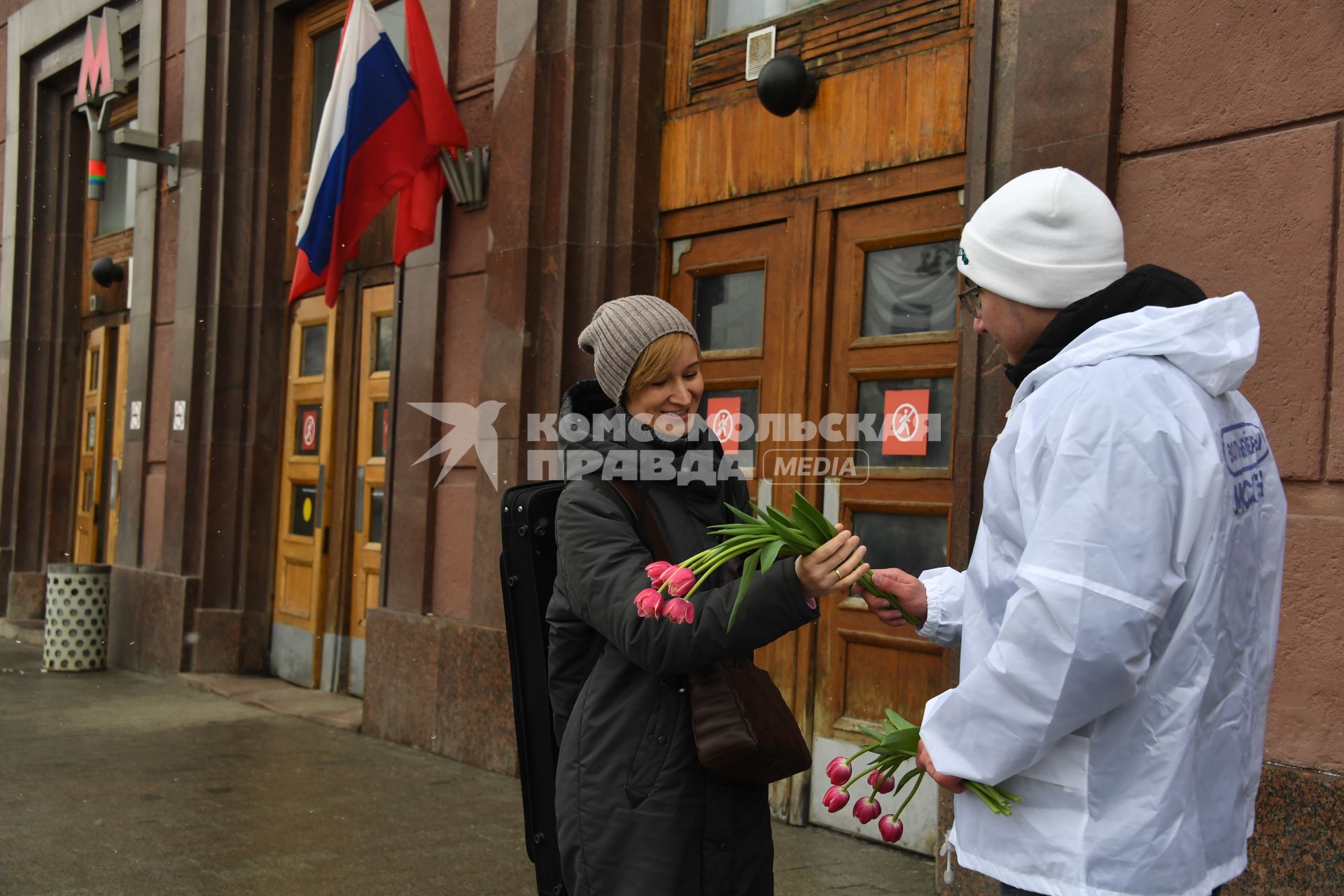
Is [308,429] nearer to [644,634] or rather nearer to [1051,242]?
[644,634]

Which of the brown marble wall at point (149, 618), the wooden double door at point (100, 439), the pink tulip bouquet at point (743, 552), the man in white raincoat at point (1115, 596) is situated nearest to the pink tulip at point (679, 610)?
the pink tulip bouquet at point (743, 552)

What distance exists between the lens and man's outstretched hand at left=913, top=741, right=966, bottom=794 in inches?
74.6

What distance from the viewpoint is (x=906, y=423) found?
5375mm

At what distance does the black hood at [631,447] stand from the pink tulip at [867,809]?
2.40 ft

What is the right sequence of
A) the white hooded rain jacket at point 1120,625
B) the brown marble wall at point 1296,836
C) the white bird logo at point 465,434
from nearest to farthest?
the white hooded rain jacket at point 1120,625 → the brown marble wall at point 1296,836 → the white bird logo at point 465,434

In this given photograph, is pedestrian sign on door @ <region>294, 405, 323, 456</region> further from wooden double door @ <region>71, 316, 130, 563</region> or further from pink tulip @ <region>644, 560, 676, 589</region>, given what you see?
pink tulip @ <region>644, 560, 676, 589</region>

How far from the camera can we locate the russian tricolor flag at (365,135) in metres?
7.32

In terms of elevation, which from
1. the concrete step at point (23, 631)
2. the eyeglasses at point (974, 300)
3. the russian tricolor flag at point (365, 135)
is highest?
the russian tricolor flag at point (365, 135)

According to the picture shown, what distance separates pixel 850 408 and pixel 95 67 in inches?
331

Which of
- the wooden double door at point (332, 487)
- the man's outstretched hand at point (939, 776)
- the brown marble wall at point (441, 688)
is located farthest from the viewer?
the wooden double door at point (332, 487)

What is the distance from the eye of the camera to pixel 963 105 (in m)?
5.05

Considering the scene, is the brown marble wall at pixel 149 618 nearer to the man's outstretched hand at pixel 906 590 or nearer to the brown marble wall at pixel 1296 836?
the brown marble wall at pixel 1296 836

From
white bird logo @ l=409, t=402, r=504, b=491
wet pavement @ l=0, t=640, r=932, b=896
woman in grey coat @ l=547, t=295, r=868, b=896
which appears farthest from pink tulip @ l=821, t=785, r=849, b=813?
white bird logo @ l=409, t=402, r=504, b=491
